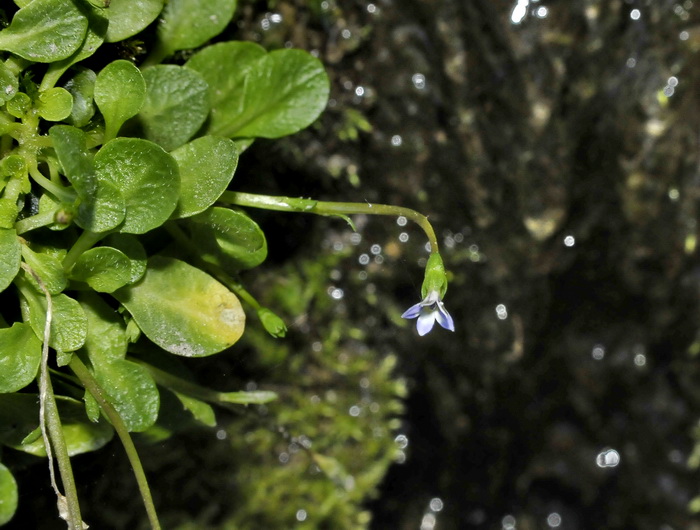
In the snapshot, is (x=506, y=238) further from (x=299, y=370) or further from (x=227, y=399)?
(x=227, y=399)

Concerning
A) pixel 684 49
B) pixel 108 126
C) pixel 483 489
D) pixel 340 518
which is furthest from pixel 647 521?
pixel 108 126

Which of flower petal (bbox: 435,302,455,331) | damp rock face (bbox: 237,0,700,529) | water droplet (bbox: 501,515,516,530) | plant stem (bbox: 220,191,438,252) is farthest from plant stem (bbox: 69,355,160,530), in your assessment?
water droplet (bbox: 501,515,516,530)

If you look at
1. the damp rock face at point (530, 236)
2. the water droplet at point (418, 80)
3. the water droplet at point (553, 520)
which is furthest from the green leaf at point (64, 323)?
the water droplet at point (553, 520)

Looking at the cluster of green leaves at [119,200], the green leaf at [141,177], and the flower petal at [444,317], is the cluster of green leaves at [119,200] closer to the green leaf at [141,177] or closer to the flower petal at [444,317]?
the green leaf at [141,177]

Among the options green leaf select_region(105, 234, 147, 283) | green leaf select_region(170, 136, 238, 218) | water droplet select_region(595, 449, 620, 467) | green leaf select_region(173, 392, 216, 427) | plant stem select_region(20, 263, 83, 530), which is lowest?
water droplet select_region(595, 449, 620, 467)

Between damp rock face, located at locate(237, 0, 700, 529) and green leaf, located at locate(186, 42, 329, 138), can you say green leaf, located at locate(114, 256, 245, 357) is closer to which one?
green leaf, located at locate(186, 42, 329, 138)
